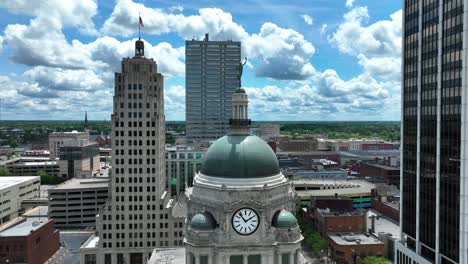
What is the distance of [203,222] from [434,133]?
145ft

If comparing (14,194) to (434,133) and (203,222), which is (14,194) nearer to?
(203,222)

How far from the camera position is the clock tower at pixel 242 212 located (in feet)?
179

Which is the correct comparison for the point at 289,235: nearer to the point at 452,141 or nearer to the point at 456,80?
the point at 452,141

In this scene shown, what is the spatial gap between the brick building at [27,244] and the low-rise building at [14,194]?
41634mm

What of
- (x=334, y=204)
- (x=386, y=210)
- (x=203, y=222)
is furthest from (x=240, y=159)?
(x=386, y=210)

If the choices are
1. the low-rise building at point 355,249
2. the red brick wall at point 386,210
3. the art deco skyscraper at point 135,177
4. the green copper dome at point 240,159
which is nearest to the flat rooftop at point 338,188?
the red brick wall at point 386,210

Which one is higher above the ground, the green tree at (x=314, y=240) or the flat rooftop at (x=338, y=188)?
the flat rooftop at (x=338, y=188)

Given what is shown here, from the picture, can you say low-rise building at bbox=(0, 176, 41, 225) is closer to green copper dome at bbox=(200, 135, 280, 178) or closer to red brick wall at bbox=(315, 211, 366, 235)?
red brick wall at bbox=(315, 211, 366, 235)

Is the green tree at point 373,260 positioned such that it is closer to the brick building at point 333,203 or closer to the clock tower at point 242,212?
the brick building at point 333,203

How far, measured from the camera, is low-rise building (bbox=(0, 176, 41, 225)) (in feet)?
467

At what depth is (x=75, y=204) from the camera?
14262 centimetres

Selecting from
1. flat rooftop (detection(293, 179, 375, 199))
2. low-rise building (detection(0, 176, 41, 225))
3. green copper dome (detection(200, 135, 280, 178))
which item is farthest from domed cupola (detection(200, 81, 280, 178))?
low-rise building (detection(0, 176, 41, 225))

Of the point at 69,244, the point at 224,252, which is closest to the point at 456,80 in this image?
the point at 224,252

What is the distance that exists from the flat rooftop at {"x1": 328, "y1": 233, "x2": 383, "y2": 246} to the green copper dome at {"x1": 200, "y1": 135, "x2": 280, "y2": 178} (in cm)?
5106
